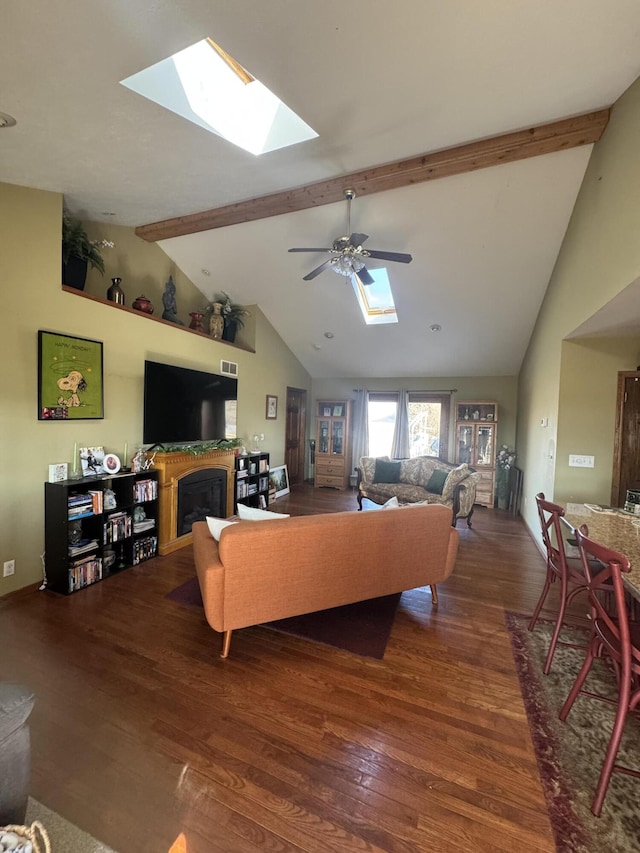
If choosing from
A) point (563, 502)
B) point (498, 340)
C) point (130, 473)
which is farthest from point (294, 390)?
point (563, 502)

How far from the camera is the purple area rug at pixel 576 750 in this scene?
4.22 ft

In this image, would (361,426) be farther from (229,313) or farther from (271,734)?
(271,734)

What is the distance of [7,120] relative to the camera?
210 centimetres

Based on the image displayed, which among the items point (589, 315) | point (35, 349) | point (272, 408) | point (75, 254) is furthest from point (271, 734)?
point (272, 408)

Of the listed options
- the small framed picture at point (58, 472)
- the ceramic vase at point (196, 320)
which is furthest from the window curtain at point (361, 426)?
the small framed picture at point (58, 472)

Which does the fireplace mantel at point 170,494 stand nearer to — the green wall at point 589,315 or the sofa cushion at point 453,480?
the sofa cushion at point 453,480

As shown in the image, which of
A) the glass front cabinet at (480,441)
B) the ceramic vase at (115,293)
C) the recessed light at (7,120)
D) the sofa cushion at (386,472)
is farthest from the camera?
the glass front cabinet at (480,441)

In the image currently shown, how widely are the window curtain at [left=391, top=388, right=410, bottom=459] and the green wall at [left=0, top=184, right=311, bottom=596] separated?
15.6 ft

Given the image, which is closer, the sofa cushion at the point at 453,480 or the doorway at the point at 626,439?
the doorway at the point at 626,439

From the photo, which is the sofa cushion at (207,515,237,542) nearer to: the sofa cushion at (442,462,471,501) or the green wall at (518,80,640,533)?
the green wall at (518,80,640,533)

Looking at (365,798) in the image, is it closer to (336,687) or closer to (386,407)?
(336,687)

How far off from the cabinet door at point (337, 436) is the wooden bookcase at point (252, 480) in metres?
2.12

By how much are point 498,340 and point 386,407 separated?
101 inches

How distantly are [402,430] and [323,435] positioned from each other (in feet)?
5.52
